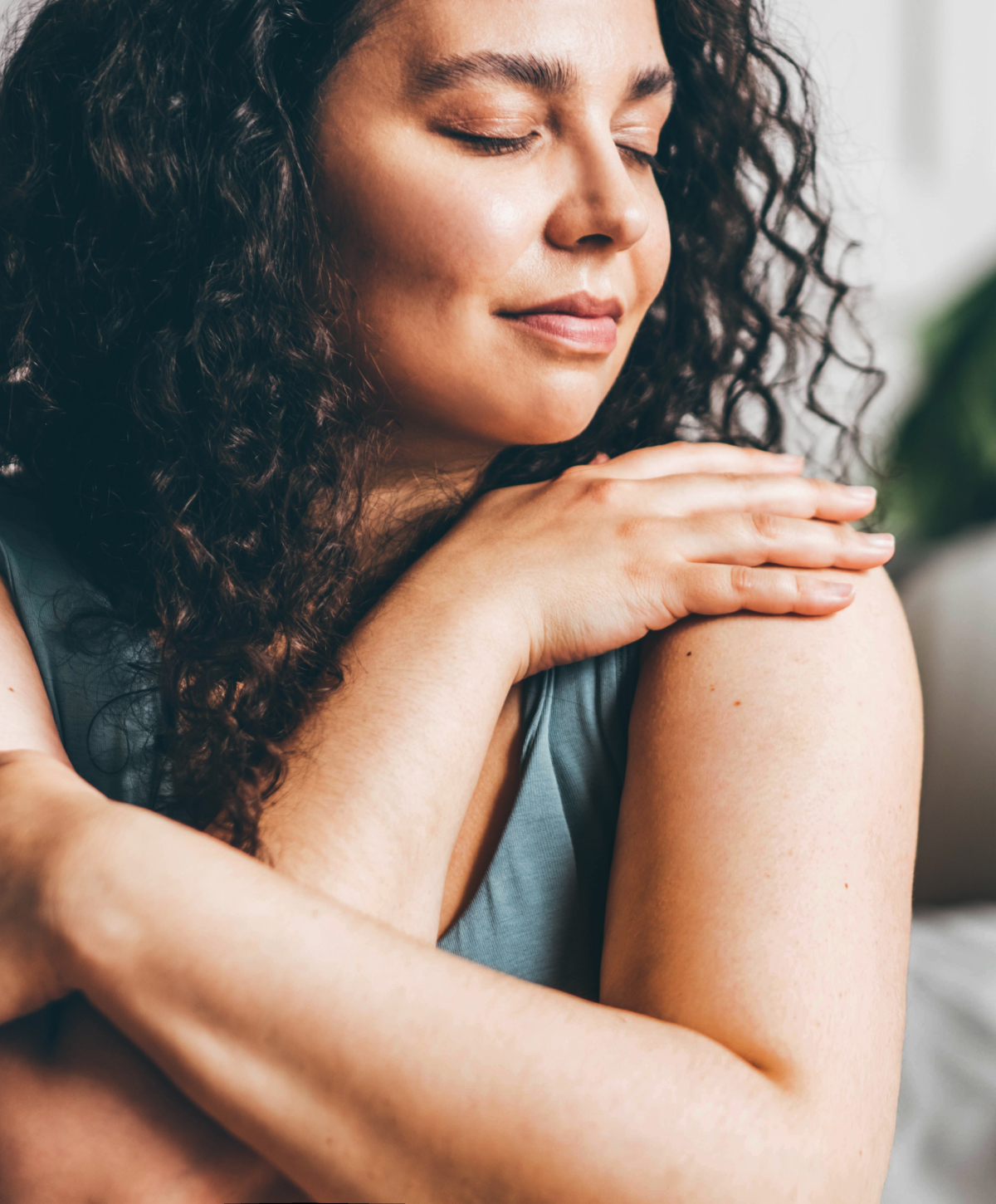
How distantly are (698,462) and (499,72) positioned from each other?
41 cm

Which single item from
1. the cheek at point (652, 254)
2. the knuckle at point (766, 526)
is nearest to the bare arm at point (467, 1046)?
the knuckle at point (766, 526)

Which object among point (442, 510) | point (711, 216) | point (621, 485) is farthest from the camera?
point (711, 216)

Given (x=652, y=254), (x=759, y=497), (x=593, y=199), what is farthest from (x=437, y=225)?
(x=759, y=497)

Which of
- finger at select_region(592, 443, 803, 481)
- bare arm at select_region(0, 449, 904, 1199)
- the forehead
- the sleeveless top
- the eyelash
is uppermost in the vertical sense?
the forehead

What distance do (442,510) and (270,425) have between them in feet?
0.77

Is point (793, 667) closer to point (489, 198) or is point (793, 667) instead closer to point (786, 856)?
point (786, 856)

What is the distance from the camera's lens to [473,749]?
2.98 feet

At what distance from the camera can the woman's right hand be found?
96 centimetres

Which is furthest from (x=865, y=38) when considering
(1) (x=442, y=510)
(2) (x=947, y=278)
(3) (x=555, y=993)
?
(3) (x=555, y=993)

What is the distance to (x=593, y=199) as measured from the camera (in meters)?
1.00

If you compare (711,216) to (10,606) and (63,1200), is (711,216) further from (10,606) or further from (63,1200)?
(63,1200)

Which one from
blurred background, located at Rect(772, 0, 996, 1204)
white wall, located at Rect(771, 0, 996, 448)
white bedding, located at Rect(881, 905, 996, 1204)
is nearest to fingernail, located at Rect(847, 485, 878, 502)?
blurred background, located at Rect(772, 0, 996, 1204)

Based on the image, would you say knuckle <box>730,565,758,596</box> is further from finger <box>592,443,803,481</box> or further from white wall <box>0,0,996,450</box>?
white wall <box>0,0,996,450</box>

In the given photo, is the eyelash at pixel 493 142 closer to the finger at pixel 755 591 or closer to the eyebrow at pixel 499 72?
the eyebrow at pixel 499 72
